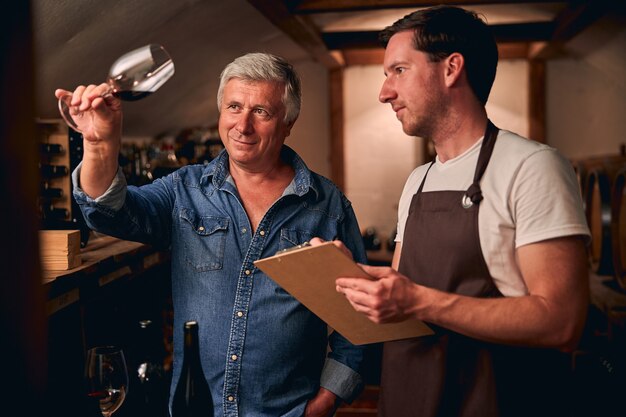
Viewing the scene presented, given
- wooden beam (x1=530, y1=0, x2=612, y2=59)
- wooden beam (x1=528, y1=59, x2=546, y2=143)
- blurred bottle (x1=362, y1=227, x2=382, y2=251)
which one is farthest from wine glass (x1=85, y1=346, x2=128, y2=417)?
wooden beam (x1=528, y1=59, x2=546, y2=143)

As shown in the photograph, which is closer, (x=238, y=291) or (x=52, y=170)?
(x=238, y=291)

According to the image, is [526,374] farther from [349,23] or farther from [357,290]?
[349,23]

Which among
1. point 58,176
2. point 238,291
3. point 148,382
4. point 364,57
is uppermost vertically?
point 364,57

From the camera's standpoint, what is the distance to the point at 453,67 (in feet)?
5.68

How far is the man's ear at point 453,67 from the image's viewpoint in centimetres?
173

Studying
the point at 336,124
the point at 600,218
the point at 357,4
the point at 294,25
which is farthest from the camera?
the point at 336,124

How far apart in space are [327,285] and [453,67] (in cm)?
66

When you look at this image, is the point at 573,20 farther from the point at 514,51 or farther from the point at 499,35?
the point at 514,51

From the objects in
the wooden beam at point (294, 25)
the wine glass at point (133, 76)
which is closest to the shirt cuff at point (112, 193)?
the wine glass at point (133, 76)

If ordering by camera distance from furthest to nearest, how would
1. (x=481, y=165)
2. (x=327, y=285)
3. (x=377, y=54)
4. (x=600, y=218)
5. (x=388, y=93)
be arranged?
1. (x=377, y=54)
2. (x=600, y=218)
3. (x=388, y=93)
4. (x=481, y=165)
5. (x=327, y=285)

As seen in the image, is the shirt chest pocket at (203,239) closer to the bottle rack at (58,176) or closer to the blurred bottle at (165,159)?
the bottle rack at (58,176)

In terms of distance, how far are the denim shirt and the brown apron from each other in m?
0.38

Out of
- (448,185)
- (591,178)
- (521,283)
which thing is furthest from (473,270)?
(591,178)

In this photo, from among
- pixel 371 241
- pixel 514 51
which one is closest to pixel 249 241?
pixel 371 241
